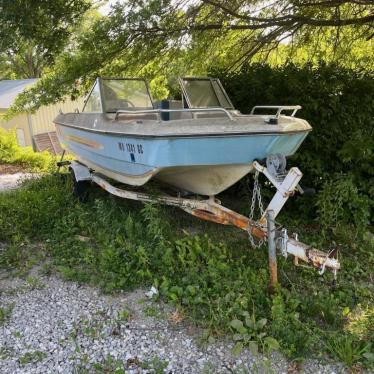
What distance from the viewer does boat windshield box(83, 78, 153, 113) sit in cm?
573

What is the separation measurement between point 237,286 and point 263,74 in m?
3.68

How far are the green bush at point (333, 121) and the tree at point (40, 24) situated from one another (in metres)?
3.62

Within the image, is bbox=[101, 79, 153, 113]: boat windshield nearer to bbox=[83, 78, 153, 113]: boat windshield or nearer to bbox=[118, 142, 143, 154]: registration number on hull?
bbox=[83, 78, 153, 113]: boat windshield

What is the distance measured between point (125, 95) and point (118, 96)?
153 mm

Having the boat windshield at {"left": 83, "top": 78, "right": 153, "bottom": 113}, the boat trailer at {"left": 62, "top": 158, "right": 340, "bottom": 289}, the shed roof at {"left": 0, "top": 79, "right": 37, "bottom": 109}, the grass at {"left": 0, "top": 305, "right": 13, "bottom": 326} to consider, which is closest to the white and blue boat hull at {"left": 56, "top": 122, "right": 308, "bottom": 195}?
the boat trailer at {"left": 62, "top": 158, "right": 340, "bottom": 289}

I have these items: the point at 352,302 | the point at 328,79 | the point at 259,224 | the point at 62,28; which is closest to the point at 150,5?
the point at 62,28

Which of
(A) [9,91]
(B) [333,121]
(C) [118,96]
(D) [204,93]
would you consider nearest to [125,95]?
(C) [118,96]

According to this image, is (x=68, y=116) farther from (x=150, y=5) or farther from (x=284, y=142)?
(x=284, y=142)

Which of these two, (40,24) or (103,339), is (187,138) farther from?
(40,24)

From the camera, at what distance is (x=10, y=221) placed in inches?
228

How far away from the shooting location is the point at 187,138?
13.0ft

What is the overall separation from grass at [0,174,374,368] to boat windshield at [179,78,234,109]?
163cm

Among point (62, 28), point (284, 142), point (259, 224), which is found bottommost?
point (259, 224)

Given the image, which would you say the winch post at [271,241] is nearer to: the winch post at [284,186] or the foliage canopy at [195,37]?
the winch post at [284,186]
